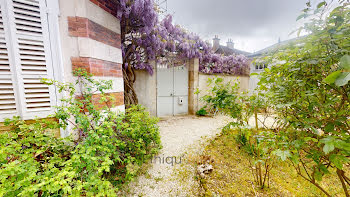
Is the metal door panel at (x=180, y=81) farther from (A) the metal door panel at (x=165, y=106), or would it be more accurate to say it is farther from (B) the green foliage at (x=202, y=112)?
(B) the green foliage at (x=202, y=112)

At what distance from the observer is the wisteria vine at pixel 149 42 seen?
11.4ft

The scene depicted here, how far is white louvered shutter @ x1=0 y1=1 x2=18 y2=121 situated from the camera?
6.00 feet

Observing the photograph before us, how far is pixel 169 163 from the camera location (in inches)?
111

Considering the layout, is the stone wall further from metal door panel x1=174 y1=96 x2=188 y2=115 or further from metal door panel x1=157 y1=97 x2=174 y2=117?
metal door panel x1=174 y1=96 x2=188 y2=115

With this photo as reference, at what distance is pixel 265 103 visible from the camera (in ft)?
6.31

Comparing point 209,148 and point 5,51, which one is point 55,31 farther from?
point 209,148

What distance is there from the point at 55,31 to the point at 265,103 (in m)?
3.49

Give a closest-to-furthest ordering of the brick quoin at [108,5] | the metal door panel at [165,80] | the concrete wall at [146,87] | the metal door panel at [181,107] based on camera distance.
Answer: the brick quoin at [108,5], the concrete wall at [146,87], the metal door panel at [165,80], the metal door panel at [181,107]

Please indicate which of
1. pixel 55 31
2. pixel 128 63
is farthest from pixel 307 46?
pixel 128 63

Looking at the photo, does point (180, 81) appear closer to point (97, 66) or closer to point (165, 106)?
point (165, 106)

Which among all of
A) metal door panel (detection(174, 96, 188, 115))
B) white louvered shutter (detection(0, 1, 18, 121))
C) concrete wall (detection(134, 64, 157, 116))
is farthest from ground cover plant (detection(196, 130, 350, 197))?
metal door panel (detection(174, 96, 188, 115))

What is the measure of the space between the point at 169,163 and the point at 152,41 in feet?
12.8

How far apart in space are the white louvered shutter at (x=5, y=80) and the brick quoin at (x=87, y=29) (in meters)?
0.75

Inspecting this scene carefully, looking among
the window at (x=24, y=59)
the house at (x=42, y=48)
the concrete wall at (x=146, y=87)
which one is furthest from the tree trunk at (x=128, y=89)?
the window at (x=24, y=59)
